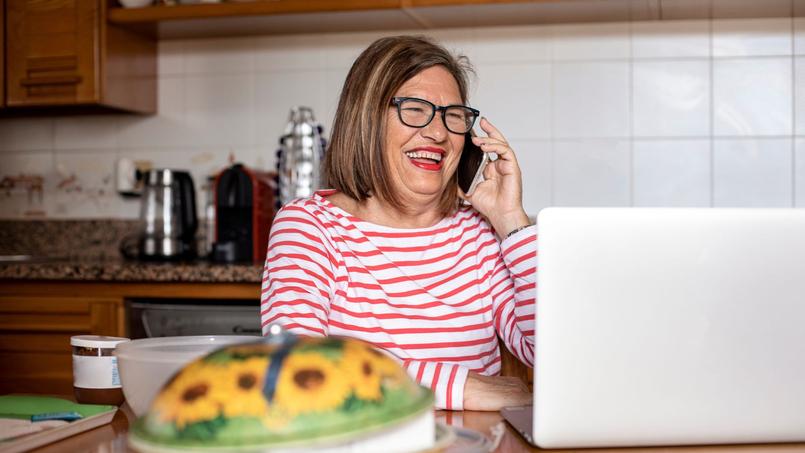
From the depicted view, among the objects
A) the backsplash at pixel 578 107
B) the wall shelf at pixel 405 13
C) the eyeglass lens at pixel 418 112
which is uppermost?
the wall shelf at pixel 405 13

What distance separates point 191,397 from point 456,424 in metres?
0.39

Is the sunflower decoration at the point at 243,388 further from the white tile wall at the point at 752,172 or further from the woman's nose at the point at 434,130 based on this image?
the white tile wall at the point at 752,172

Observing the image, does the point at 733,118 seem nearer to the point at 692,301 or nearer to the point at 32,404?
the point at 692,301

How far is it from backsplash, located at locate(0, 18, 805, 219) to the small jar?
189cm

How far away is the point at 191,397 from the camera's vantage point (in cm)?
59

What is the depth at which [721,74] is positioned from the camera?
2.62 m

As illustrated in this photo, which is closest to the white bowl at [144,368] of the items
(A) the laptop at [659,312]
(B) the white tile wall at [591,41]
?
(A) the laptop at [659,312]

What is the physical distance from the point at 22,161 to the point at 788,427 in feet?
9.28

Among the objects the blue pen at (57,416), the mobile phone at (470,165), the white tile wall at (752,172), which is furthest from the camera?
the white tile wall at (752,172)

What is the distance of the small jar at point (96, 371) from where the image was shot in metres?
0.96

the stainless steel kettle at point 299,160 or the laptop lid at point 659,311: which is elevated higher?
the stainless steel kettle at point 299,160

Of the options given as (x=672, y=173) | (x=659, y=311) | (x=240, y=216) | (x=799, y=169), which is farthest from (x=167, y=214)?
(x=659, y=311)

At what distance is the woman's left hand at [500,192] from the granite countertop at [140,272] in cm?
86

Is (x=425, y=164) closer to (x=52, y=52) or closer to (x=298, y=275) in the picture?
(x=298, y=275)
